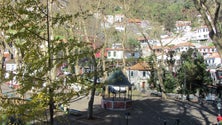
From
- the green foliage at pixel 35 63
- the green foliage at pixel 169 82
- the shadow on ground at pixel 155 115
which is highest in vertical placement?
the green foliage at pixel 35 63

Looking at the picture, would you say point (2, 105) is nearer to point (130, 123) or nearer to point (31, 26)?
point (31, 26)

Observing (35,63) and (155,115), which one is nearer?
(35,63)

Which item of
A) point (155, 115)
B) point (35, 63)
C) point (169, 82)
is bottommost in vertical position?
point (155, 115)

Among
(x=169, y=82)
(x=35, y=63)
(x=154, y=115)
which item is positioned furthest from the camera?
(x=169, y=82)

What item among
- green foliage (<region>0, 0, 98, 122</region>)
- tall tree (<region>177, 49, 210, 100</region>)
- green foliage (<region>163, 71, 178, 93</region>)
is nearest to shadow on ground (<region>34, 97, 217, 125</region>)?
green foliage (<region>0, 0, 98, 122</region>)

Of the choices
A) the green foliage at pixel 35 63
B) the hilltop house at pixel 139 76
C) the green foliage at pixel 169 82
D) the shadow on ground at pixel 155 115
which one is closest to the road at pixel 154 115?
the shadow on ground at pixel 155 115

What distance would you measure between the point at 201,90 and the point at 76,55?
3370 cm

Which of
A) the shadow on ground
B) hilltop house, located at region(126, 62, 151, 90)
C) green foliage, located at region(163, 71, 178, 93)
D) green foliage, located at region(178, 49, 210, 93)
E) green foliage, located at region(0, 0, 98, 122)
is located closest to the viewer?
green foliage, located at region(0, 0, 98, 122)

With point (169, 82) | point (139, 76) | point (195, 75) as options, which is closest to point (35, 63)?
point (195, 75)

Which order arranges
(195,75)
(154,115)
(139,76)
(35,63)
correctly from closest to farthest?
(35,63) < (154,115) < (195,75) < (139,76)

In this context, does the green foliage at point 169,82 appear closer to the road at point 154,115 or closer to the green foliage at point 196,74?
the green foliage at point 196,74

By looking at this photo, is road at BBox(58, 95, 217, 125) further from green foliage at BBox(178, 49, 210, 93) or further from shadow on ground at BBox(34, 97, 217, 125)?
green foliage at BBox(178, 49, 210, 93)

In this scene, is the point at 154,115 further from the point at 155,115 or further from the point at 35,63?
the point at 35,63

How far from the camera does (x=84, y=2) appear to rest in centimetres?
3019
